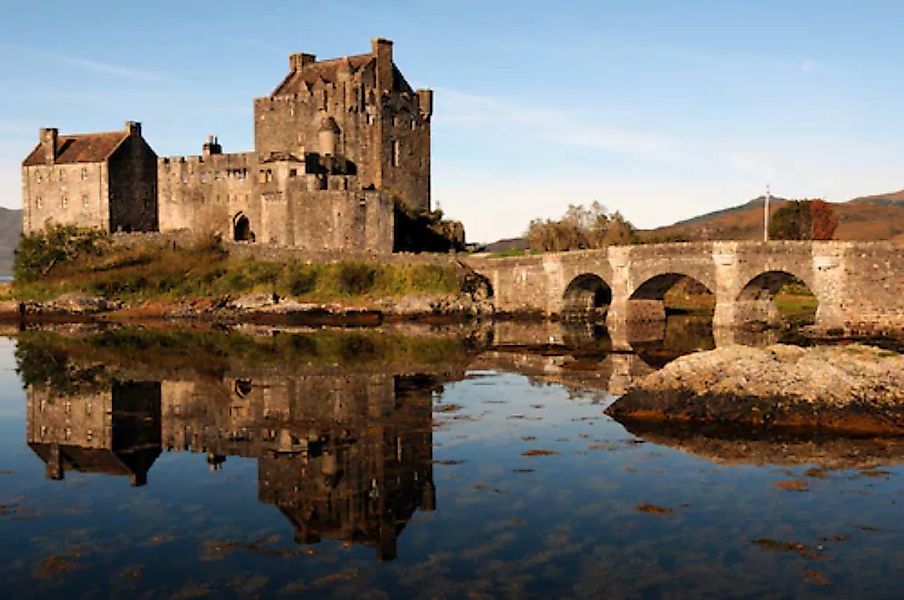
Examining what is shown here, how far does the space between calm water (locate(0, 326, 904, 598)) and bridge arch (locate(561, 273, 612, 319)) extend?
28528mm

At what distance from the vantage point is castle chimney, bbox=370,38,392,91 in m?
71.1

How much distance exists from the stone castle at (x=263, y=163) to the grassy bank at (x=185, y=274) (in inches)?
147

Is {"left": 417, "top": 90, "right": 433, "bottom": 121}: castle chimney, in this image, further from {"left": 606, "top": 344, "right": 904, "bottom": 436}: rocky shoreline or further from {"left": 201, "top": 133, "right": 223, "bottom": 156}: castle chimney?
{"left": 606, "top": 344, "right": 904, "bottom": 436}: rocky shoreline

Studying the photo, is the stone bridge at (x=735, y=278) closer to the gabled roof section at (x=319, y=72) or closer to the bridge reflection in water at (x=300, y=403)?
the bridge reflection in water at (x=300, y=403)

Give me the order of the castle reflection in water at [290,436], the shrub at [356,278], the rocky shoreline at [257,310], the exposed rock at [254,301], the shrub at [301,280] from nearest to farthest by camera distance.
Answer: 1. the castle reflection in water at [290,436]
2. the rocky shoreline at [257,310]
3. the exposed rock at [254,301]
4. the shrub at [356,278]
5. the shrub at [301,280]

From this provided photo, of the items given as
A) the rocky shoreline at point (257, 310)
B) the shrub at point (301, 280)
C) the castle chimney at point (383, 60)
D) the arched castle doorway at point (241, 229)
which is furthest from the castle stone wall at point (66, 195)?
the castle chimney at point (383, 60)

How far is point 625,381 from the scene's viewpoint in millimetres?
28719

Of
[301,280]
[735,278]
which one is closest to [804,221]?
[735,278]

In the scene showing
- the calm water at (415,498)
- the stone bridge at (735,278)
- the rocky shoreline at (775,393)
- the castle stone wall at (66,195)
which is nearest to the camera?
the calm water at (415,498)

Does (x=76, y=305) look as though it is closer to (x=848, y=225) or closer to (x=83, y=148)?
(x=83, y=148)

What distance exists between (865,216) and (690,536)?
12737 centimetres

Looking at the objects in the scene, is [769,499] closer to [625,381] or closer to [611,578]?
[611,578]

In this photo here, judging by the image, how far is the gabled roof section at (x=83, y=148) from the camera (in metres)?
72.1

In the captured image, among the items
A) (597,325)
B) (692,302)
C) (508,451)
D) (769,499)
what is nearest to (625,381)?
(508,451)
